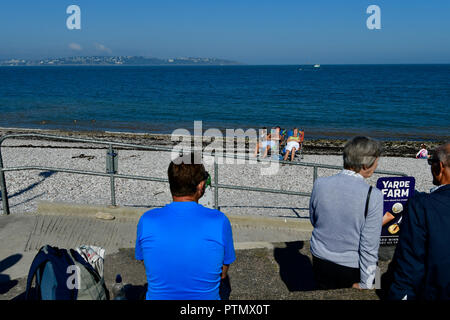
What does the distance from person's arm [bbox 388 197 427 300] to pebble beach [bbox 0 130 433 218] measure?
689 cm

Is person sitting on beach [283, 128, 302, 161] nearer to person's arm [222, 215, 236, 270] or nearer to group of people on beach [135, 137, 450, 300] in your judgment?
group of people on beach [135, 137, 450, 300]

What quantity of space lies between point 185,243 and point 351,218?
123 centimetres

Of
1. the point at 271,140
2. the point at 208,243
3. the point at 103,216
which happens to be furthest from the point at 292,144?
the point at 208,243

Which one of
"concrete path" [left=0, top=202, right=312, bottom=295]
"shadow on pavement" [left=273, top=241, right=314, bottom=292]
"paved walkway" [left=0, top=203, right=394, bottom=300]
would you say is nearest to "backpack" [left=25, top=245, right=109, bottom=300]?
"paved walkway" [left=0, top=203, right=394, bottom=300]

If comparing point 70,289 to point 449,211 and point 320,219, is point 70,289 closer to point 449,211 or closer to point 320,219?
point 320,219

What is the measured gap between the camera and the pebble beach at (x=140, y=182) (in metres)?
9.80

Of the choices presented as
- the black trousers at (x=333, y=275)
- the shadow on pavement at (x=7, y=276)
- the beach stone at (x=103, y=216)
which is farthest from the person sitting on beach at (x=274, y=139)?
the black trousers at (x=333, y=275)

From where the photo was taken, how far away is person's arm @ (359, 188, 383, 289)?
271 cm

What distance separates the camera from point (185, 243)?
2.13 meters

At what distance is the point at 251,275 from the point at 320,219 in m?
1.58

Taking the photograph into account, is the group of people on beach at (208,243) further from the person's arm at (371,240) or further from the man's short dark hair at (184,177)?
the person's arm at (371,240)

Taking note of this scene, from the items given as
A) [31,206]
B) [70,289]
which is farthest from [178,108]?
[70,289]

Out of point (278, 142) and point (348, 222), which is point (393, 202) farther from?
point (278, 142)
